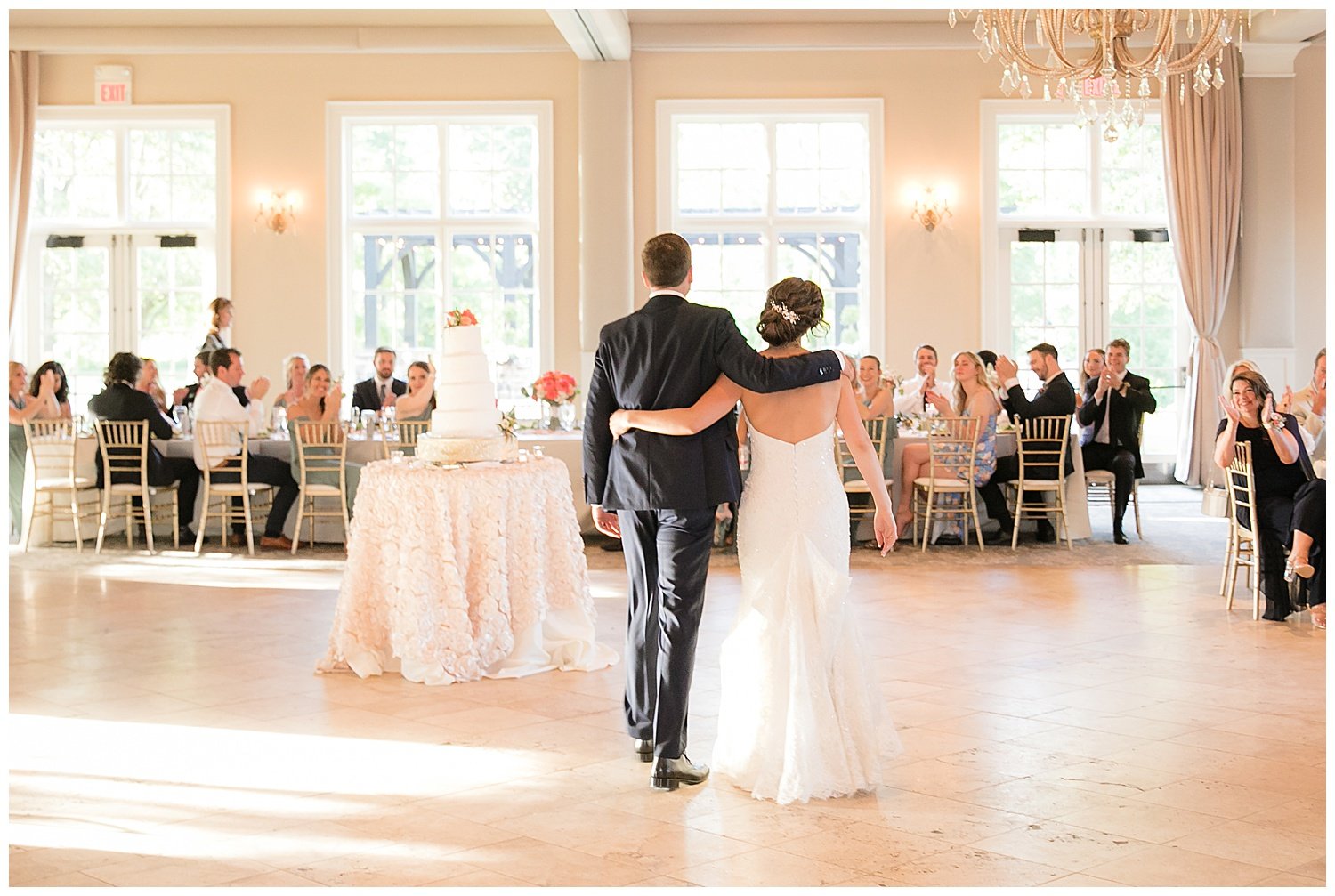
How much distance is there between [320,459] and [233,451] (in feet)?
2.08

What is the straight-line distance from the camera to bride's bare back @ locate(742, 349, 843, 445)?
4.39m

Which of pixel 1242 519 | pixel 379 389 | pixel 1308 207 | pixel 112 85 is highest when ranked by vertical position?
pixel 112 85

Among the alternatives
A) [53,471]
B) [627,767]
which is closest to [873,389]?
[53,471]

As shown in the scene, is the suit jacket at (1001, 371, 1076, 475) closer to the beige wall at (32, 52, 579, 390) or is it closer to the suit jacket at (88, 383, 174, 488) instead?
the beige wall at (32, 52, 579, 390)

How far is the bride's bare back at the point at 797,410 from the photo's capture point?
14.4 feet

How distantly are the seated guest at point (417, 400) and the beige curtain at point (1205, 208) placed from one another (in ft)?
24.4

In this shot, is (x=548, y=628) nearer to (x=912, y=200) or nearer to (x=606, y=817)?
(x=606, y=817)

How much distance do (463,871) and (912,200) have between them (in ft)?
36.9

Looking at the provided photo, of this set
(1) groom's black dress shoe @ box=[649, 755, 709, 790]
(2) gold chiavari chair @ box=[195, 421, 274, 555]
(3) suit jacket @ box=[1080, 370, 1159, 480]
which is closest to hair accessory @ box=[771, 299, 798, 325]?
(1) groom's black dress shoe @ box=[649, 755, 709, 790]

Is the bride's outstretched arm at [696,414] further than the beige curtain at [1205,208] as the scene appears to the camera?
No

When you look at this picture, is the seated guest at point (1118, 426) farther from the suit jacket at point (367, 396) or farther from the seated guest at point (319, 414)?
the suit jacket at point (367, 396)

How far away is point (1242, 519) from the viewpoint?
768 centimetres

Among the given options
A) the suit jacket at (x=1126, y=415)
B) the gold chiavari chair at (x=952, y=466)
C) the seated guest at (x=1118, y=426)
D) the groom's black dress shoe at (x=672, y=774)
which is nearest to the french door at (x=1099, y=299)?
the seated guest at (x=1118, y=426)

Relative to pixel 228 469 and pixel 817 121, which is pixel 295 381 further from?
pixel 817 121
